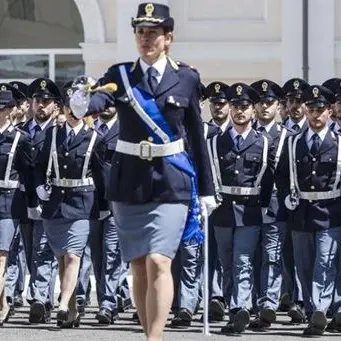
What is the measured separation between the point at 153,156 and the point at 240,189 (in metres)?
3.11

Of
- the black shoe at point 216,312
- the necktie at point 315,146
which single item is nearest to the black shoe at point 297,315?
the black shoe at point 216,312

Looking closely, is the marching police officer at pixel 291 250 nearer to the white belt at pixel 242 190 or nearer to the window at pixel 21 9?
the white belt at pixel 242 190

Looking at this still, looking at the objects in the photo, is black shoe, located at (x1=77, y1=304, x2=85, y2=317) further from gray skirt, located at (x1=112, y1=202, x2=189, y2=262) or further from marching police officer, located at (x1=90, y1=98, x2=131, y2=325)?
gray skirt, located at (x1=112, y1=202, x2=189, y2=262)

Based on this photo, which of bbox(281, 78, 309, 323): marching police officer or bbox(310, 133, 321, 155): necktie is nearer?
bbox(310, 133, 321, 155): necktie

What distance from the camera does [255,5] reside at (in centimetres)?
1869

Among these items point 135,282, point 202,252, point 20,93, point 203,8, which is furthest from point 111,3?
point 135,282

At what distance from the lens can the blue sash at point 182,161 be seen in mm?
9453

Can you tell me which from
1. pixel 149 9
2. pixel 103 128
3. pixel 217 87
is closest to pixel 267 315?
pixel 103 128

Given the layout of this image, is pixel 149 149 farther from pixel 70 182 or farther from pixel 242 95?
pixel 242 95

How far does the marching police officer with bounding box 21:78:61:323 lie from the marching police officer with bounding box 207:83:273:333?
53.8 inches

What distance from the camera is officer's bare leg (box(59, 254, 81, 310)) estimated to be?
12211 millimetres

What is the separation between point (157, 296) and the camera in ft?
30.2

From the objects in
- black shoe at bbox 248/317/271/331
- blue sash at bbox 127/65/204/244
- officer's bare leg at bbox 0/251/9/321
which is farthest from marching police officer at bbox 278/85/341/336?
blue sash at bbox 127/65/204/244

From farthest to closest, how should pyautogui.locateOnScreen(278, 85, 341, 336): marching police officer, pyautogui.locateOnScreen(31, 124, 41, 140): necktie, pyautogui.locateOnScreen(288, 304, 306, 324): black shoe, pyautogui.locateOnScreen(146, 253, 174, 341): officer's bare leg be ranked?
1. pyautogui.locateOnScreen(31, 124, 41, 140): necktie
2. pyautogui.locateOnScreen(288, 304, 306, 324): black shoe
3. pyautogui.locateOnScreen(278, 85, 341, 336): marching police officer
4. pyautogui.locateOnScreen(146, 253, 174, 341): officer's bare leg
